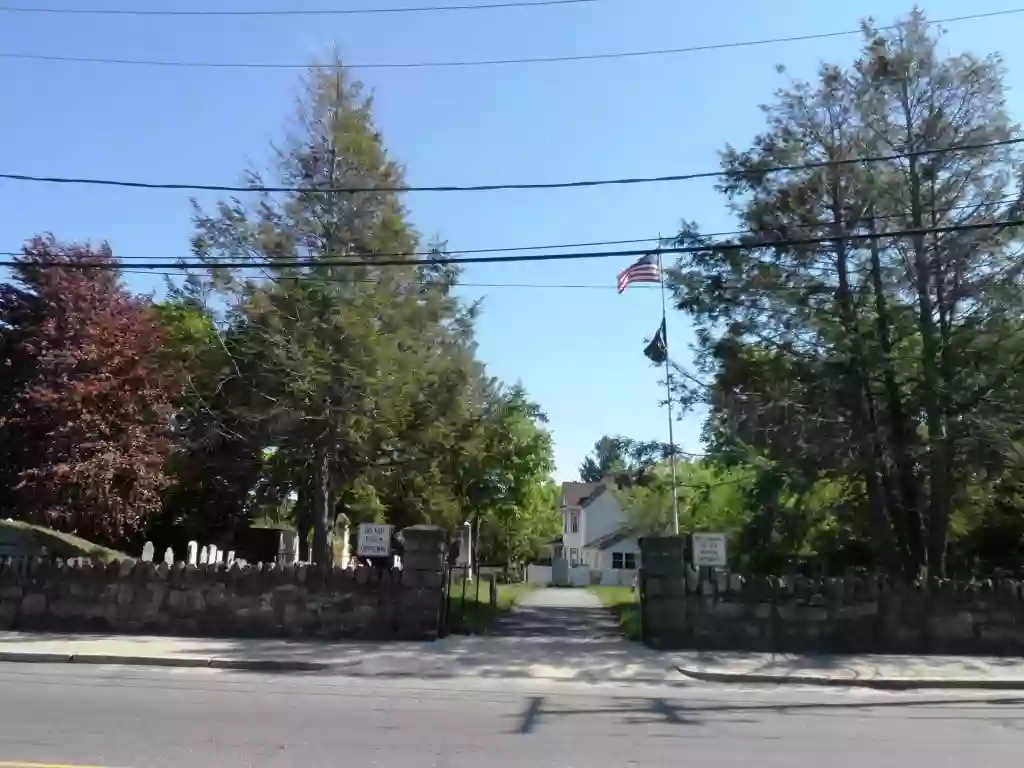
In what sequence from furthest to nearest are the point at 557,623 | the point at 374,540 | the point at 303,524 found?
the point at 303,524 → the point at 557,623 → the point at 374,540

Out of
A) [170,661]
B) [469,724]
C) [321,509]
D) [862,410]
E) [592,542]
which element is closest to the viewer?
[469,724]

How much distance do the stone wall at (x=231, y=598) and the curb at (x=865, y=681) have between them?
16.6ft

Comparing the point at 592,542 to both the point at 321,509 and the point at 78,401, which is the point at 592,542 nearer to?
the point at 321,509

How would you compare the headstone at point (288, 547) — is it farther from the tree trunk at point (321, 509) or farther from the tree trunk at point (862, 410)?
the tree trunk at point (862, 410)

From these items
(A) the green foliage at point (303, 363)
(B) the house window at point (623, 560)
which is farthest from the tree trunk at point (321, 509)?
(B) the house window at point (623, 560)

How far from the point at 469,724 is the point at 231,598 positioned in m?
8.57

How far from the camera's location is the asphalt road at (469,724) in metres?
7.17

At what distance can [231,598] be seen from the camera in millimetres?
16078

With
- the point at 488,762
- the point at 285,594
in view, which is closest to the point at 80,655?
the point at 285,594

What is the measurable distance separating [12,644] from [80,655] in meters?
1.78

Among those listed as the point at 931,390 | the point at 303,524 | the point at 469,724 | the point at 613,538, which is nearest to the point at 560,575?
the point at 613,538

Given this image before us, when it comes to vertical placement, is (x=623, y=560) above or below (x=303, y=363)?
below

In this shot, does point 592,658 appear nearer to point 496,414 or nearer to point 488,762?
point 488,762

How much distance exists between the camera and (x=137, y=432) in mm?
21281
